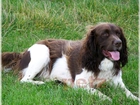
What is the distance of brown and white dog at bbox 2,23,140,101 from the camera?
22.4ft

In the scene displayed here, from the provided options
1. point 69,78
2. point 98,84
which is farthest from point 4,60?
point 98,84

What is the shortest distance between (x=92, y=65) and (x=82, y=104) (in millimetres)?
1052

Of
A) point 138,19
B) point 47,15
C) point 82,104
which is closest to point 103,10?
point 138,19

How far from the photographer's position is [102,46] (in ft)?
22.5

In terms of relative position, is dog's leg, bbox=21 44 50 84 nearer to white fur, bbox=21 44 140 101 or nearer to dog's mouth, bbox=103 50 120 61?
white fur, bbox=21 44 140 101

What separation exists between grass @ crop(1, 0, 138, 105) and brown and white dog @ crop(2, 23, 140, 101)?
8.7 inches

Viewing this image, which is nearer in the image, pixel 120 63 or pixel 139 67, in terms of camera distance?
pixel 120 63

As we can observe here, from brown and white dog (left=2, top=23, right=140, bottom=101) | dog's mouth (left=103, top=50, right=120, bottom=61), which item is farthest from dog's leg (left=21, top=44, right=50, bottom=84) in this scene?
dog's mouth (left=103, top=50, right=120, bottom=61)

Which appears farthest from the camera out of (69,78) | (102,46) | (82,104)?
(69,78)

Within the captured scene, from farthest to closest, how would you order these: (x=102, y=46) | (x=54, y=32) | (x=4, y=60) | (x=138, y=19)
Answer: (x=138, y=19) → (x=54, y=32) → (x=4, y=60) → (x=102, y=46)

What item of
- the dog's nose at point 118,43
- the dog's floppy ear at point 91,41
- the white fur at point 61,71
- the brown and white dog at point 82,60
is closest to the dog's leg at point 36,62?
the brown and white dog at point 82,60

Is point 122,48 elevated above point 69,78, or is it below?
above

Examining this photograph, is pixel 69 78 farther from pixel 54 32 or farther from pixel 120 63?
pixel 54 32

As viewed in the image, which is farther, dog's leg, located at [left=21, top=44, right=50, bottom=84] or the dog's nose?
dog's leg, located at [left=21, top=44, right=50, bottom=84]
